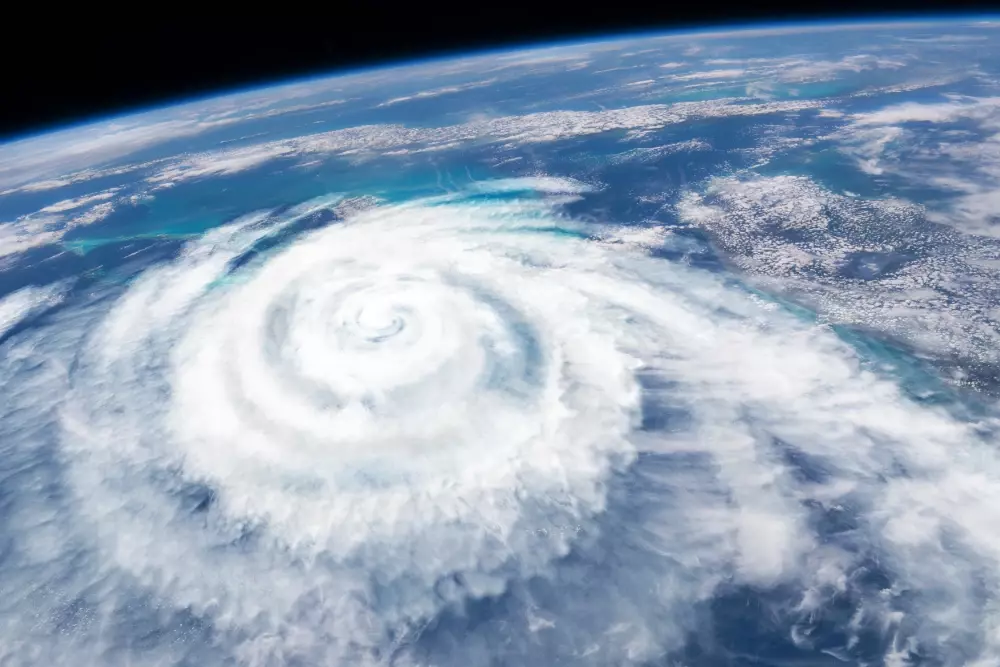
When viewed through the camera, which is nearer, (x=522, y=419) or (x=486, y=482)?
(x=486, y=482)

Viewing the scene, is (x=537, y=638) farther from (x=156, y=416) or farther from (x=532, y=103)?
(x=532, y=103)

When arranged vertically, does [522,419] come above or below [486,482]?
above

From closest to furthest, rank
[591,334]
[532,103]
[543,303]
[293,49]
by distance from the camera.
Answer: [293,49]
[591,334]
[543,303]
[532,103]

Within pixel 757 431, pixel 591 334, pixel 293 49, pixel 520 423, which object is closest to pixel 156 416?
pixel 520 423
